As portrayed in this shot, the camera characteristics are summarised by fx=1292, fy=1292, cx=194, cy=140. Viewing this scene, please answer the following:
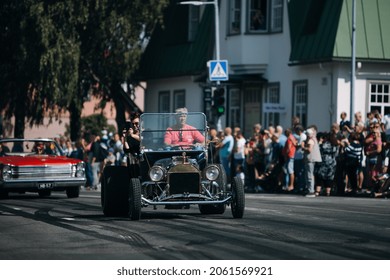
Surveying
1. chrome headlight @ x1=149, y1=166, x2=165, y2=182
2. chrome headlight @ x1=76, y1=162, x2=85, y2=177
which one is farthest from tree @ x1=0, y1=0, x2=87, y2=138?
chrome headlight @ x1=149, y1=166, x2=165, y2=182

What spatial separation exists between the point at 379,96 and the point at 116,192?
69.8 feet

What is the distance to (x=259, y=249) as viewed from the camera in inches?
621

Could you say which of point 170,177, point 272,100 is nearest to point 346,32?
point 272,100

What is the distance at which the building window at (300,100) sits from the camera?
44234mm

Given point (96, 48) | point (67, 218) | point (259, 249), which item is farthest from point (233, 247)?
point (96, 48)

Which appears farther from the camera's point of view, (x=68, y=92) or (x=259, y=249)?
(x=68, y=92)

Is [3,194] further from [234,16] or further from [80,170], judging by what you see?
[234,16]

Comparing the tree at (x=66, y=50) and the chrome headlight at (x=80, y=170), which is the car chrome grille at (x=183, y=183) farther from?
the tree at (x=66, y=50)

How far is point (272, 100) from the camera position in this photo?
46969mm

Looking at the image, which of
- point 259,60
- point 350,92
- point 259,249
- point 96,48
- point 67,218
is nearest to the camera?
point 259,249

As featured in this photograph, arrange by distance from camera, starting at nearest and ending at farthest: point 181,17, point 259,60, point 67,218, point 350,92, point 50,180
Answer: point 67,218, point 50,180, point 350,92, point 259,60, point 181,17

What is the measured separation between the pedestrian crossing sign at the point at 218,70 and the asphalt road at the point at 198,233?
15.3 m

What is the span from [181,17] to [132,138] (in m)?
32.5

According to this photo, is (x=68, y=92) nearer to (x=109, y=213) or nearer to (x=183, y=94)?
(x=183, y=94)
